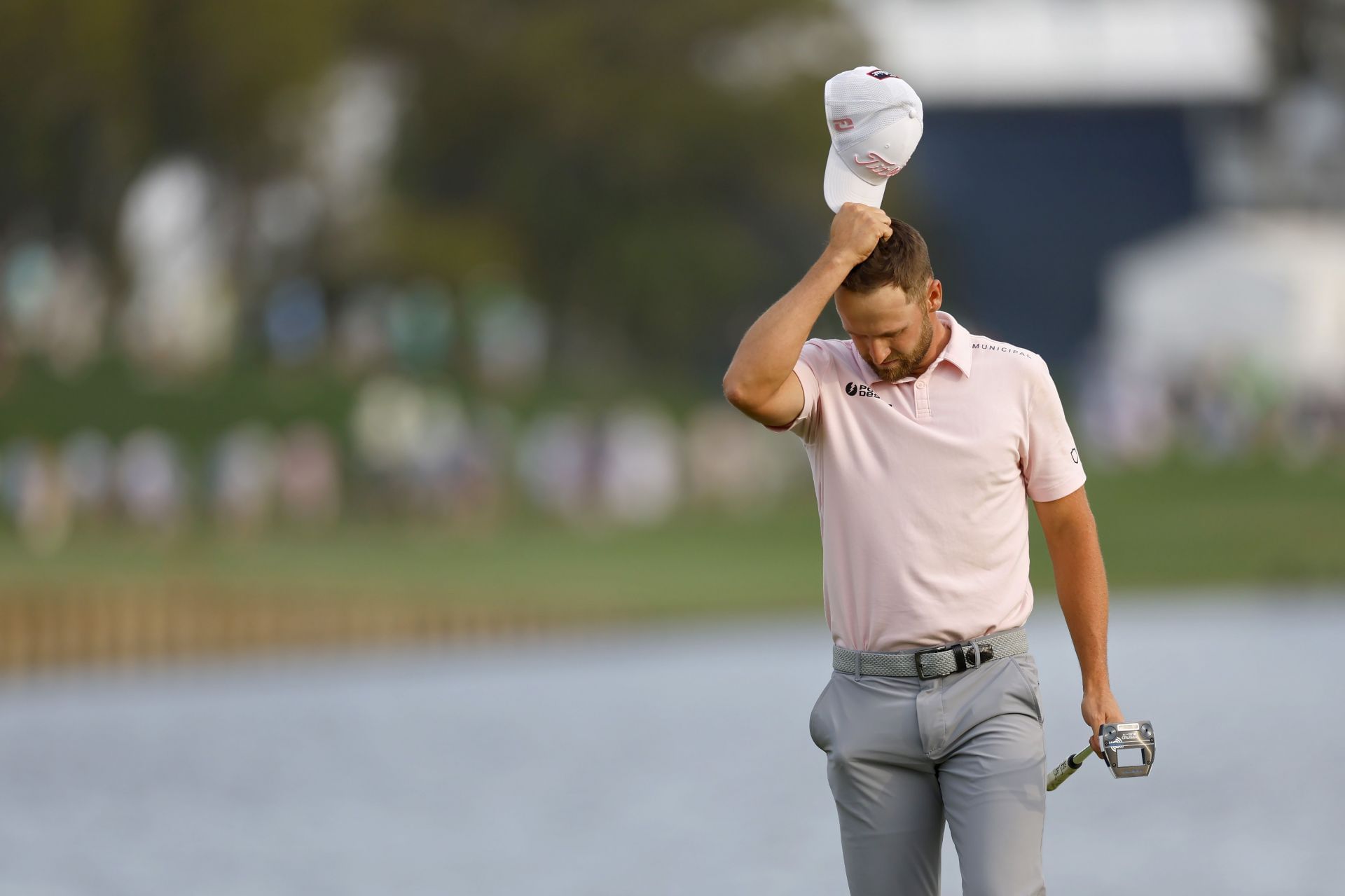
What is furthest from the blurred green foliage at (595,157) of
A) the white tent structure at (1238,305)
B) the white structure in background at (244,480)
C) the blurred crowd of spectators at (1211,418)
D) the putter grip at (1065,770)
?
the putter grip at (1065,770)

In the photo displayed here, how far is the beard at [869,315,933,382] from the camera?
5.02 metres

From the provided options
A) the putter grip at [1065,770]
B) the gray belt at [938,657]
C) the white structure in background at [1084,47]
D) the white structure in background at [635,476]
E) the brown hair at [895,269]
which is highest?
the white structure in background at [1084,47]

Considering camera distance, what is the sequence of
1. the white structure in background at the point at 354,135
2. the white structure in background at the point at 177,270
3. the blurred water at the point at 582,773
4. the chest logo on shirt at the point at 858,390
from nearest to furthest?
the chest logo on shirt at the point at 858,390
the blurred water at the point at 582,773
the white structure in background at the point at 177,270
the white structure in background at the point at 354,135

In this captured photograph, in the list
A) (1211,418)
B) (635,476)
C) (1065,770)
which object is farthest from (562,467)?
(1065,770)

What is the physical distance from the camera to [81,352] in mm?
35625

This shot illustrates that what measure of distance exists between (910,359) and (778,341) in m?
0.31

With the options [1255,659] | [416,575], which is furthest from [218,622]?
[1255,659]

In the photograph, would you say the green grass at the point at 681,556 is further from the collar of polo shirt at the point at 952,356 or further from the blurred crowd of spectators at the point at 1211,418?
the collar of polo shirt at the point at 952,356

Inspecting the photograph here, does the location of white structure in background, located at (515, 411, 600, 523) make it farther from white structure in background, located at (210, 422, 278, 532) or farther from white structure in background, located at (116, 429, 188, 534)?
white structure in background, located at (116, 429, 188, 534)

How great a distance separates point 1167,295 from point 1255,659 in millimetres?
24050

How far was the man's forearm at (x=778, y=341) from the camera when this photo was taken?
4914 millimetres

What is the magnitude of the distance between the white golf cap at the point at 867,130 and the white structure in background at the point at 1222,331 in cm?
2936

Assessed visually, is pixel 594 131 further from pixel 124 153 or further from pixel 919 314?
pixel 919 314

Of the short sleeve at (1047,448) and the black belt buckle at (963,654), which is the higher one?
the short sleeve at (1047,448)
